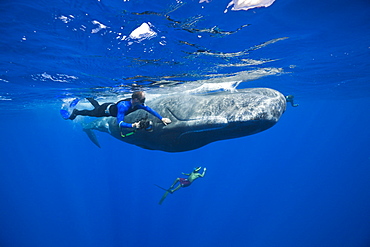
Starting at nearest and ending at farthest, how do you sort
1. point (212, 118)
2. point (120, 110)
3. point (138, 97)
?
point (212, 118)
point (138, 97)
point (120, 110)

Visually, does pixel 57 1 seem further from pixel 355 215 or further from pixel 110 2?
pixel 355 215

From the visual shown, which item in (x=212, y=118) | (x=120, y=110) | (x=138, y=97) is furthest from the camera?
(x=120, y=110)

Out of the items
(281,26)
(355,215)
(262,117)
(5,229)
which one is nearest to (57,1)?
(262,117)

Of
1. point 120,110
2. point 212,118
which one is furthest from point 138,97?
point 212,118

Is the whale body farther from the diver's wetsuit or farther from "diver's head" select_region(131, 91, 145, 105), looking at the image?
"diver's head" select_region(131, 91, 145, 105)

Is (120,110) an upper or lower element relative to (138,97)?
lower

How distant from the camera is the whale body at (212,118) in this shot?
14.2 ft

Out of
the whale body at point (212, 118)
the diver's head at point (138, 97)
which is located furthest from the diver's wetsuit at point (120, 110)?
the whale body at point (212, 118)

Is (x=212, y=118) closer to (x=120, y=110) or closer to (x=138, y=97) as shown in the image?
(x=138, y=97)

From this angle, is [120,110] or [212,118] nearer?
[212,118]

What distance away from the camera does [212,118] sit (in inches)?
177

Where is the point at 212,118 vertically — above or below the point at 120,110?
below

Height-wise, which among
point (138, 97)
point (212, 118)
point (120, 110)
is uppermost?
point (138, 97)

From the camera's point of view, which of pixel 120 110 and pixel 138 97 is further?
pixel 120 110
